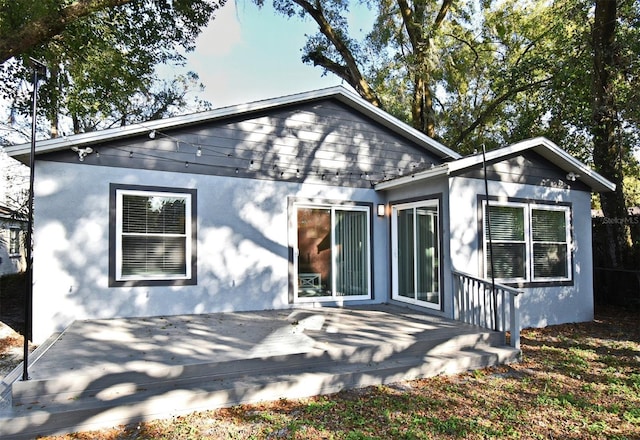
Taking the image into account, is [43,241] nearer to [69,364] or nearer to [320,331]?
[69,364]

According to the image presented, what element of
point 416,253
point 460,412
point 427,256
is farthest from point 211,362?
point 416,253

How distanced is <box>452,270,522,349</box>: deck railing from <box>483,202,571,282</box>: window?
29.2 inches

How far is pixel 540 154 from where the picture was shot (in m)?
7.77

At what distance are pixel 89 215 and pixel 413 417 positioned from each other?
5.52 meters

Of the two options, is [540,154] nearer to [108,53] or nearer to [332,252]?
[332,252]

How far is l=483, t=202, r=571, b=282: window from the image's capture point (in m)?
7.32

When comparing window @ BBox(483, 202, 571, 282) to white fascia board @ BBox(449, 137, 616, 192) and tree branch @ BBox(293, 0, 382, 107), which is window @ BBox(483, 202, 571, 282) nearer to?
white fascia board @ BBox(449, 137, 616, 192)

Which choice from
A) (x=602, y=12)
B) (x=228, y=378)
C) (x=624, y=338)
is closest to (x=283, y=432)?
(x=228, y=378)

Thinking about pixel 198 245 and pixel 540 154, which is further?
pixel 540 154

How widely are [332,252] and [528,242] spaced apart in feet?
12.0

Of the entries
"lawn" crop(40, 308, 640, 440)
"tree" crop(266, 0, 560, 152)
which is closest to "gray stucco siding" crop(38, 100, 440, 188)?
"lawn" crop(40, 308, 640, 440)

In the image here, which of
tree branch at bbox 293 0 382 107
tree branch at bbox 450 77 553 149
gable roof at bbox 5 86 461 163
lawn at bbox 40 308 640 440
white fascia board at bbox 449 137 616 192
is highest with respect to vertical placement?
tree branch at bbox 293 0 382 107

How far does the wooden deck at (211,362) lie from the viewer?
12.1 feet

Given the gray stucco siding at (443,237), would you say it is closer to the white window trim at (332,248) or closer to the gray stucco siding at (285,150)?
the white window trim at (332,248)
